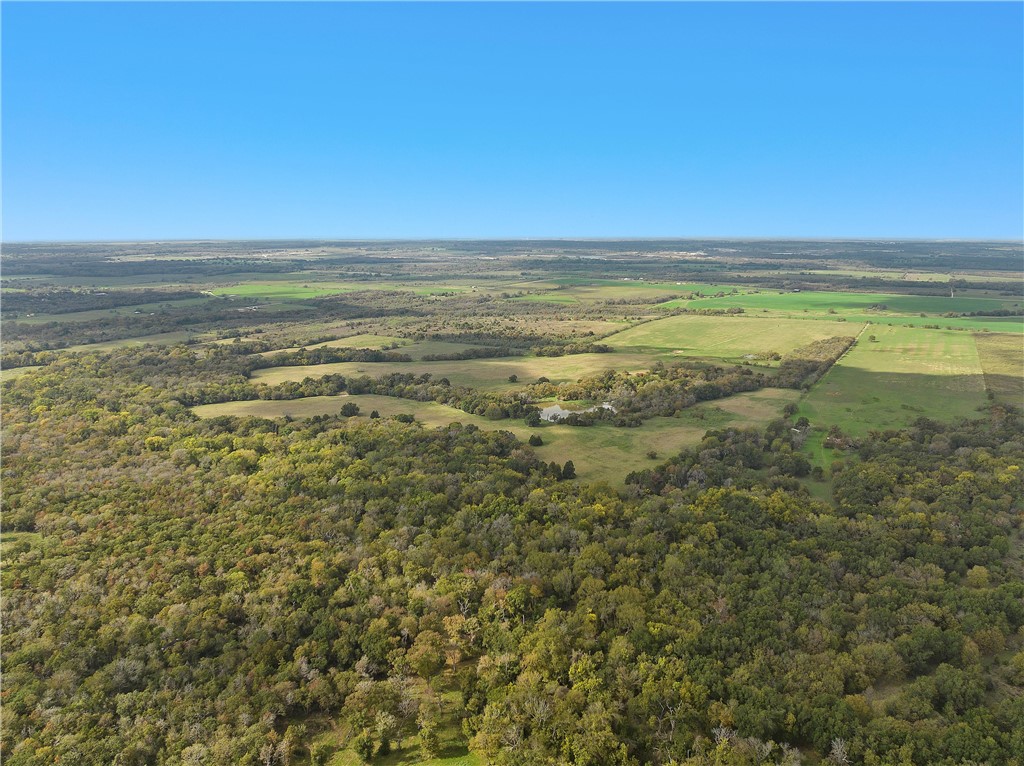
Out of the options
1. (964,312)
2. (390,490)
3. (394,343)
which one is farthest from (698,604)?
(964,312)

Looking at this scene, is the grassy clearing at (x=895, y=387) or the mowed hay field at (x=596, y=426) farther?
the grassy clearing at (x=895, y=387)

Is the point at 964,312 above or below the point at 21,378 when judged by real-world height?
above

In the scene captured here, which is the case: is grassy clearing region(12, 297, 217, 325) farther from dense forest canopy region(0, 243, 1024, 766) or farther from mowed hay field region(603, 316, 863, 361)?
mowed hay field region(603, 316, 863, 361)

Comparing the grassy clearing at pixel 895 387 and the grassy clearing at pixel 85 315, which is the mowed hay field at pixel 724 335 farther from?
the grassy clearing at pixel 85 315

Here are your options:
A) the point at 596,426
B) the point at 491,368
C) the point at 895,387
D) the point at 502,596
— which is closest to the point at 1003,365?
the point at 895,387

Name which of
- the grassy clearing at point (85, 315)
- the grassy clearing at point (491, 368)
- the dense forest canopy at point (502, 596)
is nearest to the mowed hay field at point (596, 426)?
the dense forest canopy at point (502, 596)

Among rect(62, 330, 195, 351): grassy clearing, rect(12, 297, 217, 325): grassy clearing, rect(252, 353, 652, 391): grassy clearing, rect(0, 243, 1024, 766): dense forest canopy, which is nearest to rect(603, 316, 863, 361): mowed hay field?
rect(252, 353, 652, 391): grassy clearing

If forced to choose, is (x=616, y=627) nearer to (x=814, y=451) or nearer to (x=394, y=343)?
(x=814, y=451)

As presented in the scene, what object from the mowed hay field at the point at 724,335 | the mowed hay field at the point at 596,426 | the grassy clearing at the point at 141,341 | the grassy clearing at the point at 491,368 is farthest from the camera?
the grassy clearing at the point at 141,341
